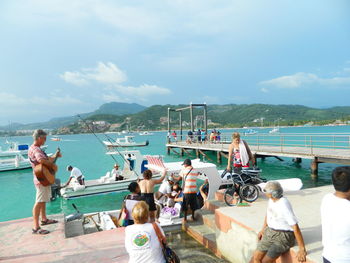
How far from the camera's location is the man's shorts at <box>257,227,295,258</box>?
3193 millimetres

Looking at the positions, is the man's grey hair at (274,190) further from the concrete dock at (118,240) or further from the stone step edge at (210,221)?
the stone step edge at (210,221)

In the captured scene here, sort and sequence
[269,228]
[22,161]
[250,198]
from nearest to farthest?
[269,228] < [250,198] < [22,161]

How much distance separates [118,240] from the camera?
16.0 ft

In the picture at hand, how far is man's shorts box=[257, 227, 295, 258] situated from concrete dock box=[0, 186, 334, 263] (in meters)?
0.40

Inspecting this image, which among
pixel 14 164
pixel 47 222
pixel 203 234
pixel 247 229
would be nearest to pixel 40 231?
pixel 47 222

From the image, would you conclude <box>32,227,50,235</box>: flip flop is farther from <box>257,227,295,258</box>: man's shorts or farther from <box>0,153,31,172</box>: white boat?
<box>0,153,31,172</box>: white boat

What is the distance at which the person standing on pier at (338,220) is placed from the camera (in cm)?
229

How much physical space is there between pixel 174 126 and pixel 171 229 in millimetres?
162107

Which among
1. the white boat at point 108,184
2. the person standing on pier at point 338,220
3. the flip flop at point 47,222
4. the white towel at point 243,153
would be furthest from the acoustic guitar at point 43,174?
the white boat at point 108,184

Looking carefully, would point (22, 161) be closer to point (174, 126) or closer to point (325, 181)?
point (325, 181)

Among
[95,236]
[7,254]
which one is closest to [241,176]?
[95,236]

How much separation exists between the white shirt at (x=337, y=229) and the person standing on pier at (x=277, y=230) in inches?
26.7

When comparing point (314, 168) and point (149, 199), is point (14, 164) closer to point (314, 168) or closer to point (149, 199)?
point (149, 199)

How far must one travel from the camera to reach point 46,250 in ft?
14.8
